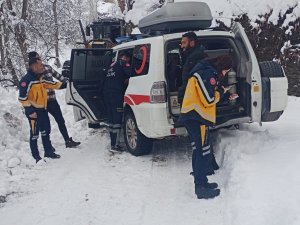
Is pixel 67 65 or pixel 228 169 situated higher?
pixel 67 65

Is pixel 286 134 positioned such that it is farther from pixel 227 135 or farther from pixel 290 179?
pixel 290 179

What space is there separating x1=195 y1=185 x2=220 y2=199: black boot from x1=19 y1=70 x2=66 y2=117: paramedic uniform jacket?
345 cm

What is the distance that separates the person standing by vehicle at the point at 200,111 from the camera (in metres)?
4.62

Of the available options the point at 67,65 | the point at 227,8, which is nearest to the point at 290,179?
the point at 67,65

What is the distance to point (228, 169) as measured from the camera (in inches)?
210

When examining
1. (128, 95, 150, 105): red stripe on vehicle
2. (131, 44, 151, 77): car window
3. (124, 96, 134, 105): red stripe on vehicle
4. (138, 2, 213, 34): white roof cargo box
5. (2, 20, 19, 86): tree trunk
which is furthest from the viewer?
(2, 20, 19, 86): tree trunk

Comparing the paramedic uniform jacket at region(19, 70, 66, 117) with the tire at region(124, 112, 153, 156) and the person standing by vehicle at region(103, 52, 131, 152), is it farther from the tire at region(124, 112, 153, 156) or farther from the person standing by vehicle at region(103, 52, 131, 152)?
the tire at region(124, 112, 153, 156)

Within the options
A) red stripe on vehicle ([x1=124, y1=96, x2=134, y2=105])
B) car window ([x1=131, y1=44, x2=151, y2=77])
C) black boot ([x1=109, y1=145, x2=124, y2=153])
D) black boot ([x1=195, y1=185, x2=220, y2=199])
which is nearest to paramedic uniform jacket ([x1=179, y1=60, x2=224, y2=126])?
black boot ([x1=195, y1=185, x2=220, y2=199])

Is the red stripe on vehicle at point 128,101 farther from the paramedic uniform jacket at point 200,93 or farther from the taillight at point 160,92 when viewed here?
the paramedic uniform jacket at point 200,93

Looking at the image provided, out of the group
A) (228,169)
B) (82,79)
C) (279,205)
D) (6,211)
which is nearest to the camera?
(279,205)

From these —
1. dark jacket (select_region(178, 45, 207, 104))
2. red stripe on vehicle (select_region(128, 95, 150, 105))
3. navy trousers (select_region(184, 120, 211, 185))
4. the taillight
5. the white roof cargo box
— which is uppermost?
the white roof cargo box

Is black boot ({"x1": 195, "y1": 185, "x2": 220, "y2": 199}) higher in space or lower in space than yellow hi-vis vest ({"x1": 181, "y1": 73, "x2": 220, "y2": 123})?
lower

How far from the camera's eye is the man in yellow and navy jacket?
259 inches

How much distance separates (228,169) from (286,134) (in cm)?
163
